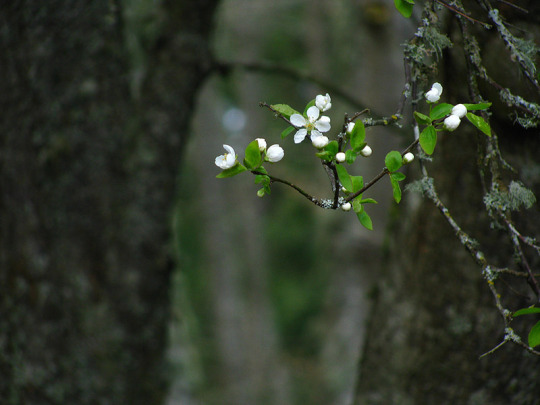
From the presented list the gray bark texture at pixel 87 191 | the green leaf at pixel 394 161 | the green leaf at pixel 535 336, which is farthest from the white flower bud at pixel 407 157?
the gray bark texture at pixel 87 191

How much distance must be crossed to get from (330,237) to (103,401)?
2.01m

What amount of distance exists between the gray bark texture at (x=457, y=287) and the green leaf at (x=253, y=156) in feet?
1.77

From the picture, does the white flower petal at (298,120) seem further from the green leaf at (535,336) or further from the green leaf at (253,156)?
the green leaf at (535,336)

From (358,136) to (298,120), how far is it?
9 cm

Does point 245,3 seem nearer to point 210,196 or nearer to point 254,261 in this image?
point 210,196

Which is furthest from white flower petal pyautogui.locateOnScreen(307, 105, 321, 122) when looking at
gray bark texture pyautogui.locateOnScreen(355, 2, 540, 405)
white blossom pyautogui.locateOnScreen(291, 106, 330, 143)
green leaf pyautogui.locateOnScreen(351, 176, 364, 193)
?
gray bark texture pyautogui.locateOnScreen(355, 2, 540, 405)

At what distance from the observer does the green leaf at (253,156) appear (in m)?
0.62

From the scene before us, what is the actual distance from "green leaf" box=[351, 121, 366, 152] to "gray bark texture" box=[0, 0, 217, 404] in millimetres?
1268

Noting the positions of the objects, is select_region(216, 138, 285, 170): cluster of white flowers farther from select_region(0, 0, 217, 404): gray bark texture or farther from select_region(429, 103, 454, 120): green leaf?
select_region(0, 0, 217, 404): gray bark texture

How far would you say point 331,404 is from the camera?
345 centimetres

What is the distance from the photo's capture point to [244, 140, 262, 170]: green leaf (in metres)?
0.62

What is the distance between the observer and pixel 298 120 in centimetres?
65

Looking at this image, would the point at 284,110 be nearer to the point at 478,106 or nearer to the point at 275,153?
the point at 275,153

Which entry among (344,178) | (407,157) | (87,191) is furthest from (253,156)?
(87,191)
